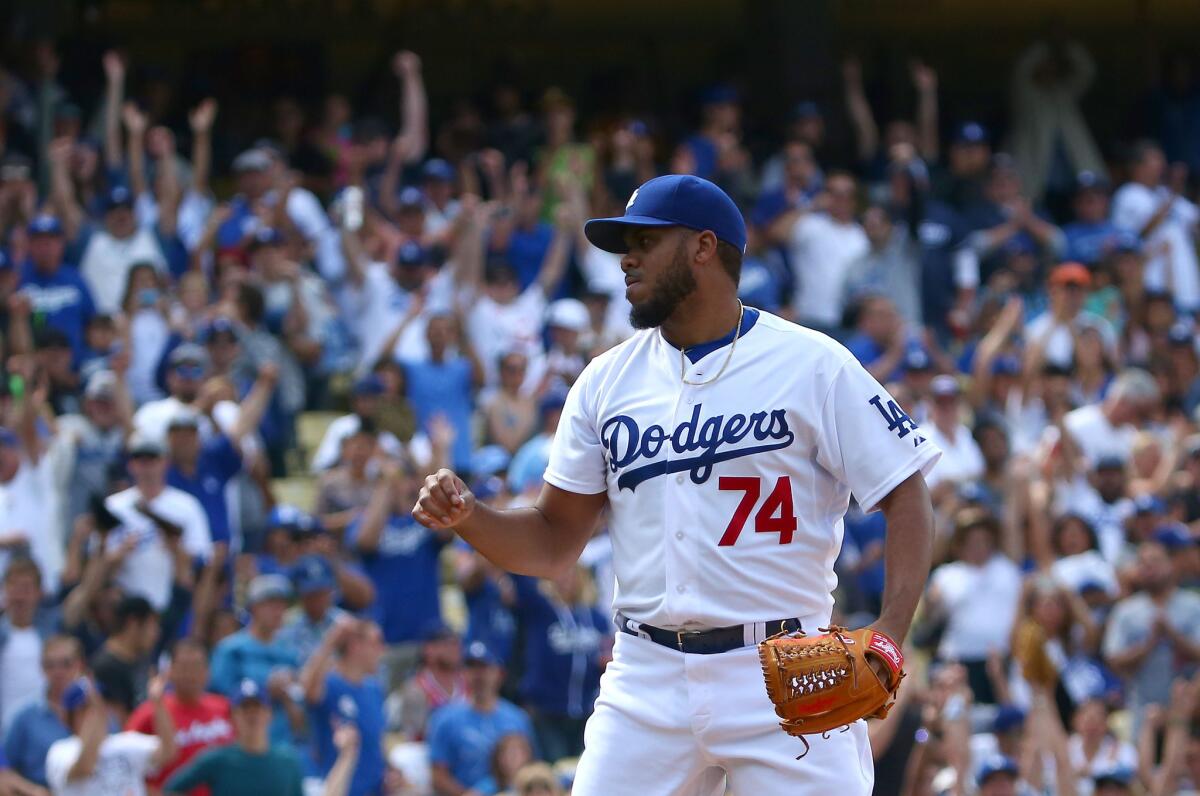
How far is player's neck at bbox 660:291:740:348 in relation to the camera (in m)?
4.51

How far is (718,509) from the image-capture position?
435cm

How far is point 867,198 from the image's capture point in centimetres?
1513

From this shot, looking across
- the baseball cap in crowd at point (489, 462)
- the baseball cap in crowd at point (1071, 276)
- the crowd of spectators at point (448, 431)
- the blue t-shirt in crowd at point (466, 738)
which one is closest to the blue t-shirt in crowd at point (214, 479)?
the crowd of spectators at point (448, 431)

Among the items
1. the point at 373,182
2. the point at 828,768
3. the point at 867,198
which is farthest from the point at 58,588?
the point at 867,198

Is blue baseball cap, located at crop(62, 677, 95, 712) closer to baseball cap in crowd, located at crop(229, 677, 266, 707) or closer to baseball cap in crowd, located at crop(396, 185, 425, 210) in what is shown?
baseball cap in crowd, located at crop(229, 677, 266, 707)

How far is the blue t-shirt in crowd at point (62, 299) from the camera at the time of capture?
35.1ft

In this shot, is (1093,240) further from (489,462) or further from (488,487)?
(488,487)

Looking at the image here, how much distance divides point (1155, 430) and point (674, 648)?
26.4 feet

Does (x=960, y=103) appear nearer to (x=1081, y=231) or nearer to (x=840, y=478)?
(x=1081, y=231)

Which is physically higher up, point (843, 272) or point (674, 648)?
point (674, 648)

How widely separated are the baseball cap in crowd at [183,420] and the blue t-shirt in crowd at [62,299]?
112cm

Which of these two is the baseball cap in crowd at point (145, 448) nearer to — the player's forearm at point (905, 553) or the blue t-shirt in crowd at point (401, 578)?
the blue t-shirt in crowd at point (401, 578)

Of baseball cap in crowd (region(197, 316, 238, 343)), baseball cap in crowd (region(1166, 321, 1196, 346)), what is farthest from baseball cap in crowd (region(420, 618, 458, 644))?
baseball cap in crowd (region(1166, 321, 1196, 346))

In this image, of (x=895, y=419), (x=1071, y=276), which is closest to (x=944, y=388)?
(x=1071, y=276)
